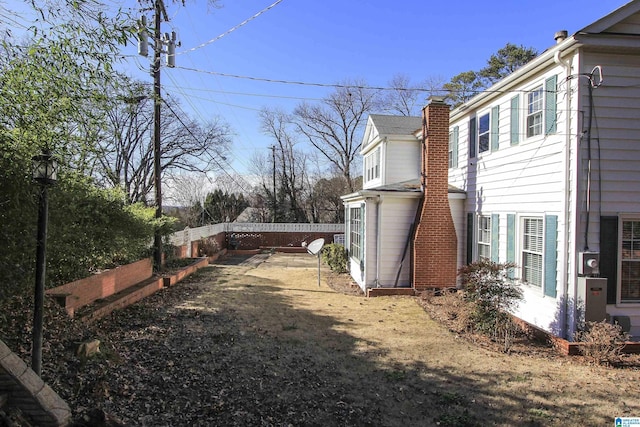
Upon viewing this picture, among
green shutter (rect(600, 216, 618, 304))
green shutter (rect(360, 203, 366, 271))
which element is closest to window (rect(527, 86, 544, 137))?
green shutter (rect(600, 216, 618, 304))

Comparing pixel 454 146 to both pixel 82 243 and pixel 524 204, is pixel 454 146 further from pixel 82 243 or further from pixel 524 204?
pixel 82 243

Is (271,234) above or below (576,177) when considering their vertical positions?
below

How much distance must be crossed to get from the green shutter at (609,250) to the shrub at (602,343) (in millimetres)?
811

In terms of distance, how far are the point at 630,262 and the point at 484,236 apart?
3.37 m

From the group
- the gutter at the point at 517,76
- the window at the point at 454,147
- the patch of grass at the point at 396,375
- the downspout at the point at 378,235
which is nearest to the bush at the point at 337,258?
the downspout at the point at 378,235

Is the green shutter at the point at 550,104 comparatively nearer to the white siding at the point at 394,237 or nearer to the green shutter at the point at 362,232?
the white siding at the point at 394,237

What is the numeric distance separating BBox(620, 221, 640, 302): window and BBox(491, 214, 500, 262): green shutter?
102 inches

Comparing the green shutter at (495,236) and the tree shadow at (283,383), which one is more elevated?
the green shutter at (495,236)

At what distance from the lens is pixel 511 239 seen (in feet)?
27.2

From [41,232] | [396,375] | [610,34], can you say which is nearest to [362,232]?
[396,375]

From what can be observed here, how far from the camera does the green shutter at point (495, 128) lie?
29.4 feet

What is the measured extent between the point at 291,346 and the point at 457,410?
9.07 feet

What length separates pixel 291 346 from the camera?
6.21 meters

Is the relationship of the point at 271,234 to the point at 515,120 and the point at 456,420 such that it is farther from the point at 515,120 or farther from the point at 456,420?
the point at 456,420
